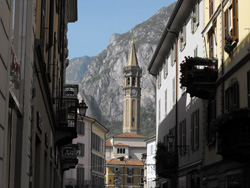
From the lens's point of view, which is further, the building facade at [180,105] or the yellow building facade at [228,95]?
the building facade at [180,105]

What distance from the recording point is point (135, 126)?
169125mm

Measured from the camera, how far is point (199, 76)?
18.5 meters

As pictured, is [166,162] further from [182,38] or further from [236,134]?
[236,134]

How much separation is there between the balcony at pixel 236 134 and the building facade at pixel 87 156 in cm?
4913

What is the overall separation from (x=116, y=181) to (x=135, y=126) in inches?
2422

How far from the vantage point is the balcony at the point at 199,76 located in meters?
18.3

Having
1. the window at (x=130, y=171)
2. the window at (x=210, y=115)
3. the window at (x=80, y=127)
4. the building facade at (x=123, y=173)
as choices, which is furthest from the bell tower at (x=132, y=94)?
the window at (x=210, y=115)

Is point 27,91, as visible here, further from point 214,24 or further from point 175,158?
point 175,158

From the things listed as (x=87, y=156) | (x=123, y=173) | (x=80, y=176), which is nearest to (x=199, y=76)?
(x=80, y=176)

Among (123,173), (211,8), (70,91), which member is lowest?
(123,173)

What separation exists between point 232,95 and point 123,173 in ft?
307

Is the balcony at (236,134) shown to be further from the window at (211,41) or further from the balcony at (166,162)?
the balcony at (166,162)

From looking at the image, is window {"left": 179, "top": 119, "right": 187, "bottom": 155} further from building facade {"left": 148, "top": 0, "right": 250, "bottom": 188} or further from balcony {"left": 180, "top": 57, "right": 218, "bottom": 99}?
balcony {"left": 180, "top": 57, "right": 218, "bottom": 99}

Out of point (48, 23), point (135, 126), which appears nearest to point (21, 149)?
point (48, 23)
